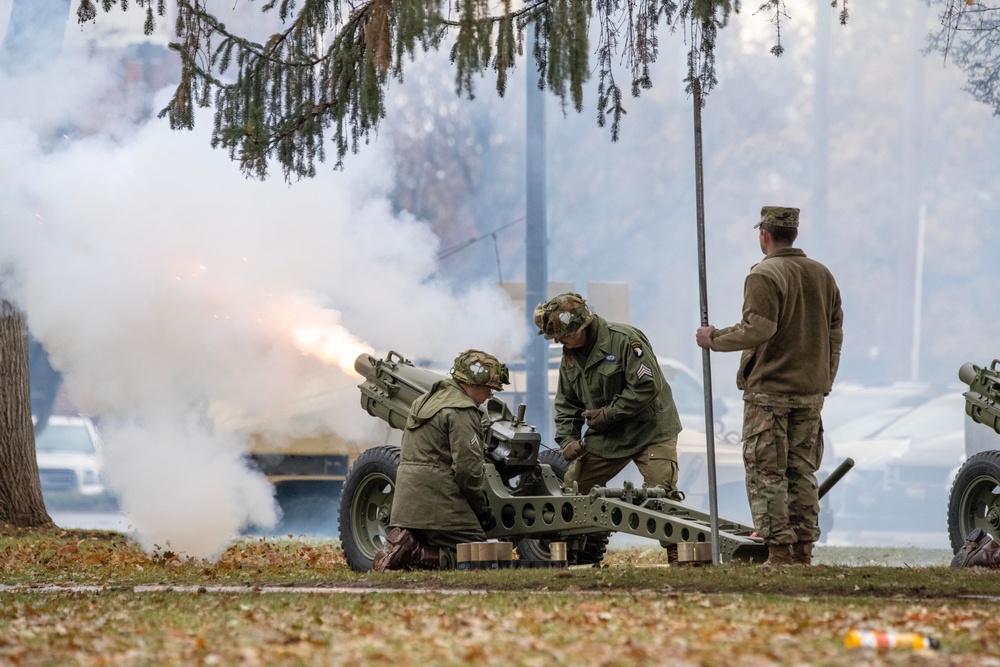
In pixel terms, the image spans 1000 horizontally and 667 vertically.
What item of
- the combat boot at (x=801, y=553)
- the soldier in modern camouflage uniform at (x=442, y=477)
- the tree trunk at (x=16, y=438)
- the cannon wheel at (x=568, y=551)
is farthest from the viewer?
the tree trunk at (x=16, y=438)

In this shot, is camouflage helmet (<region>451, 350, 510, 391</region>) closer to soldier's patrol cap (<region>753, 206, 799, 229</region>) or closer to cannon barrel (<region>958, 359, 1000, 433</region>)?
soldier's patrol cap (<region>753, 206, 799, 229</region>)

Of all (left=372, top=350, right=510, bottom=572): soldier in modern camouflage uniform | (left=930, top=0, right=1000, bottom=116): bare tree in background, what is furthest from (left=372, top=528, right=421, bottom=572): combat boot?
(left=930, top=0, right=1000, bottom=116): bare tree in background

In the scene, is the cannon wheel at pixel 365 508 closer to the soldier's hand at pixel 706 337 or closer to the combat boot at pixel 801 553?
the soldier's hand at pixel 706 337

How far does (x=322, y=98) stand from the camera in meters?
9.59

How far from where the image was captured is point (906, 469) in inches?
765

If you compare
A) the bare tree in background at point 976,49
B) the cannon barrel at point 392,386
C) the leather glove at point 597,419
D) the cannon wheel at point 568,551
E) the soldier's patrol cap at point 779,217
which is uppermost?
the bare tree in background at point 976,49

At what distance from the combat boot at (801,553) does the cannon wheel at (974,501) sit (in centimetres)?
185

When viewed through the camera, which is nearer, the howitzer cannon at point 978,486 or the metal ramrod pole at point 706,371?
the metal ramrod pole at point 706,371

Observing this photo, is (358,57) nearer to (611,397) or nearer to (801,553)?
(611,397)

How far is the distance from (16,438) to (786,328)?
8461 millimetres

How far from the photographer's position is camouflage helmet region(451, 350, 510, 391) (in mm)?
8398

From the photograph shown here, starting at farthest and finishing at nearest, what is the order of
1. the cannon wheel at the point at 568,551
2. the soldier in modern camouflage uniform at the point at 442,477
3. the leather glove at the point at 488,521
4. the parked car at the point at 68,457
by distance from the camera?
the parked car at the point at 68,457 < the cannon wheel at the point at 568,551 < the leather glove at the point at 488,521 < the soldier in modern camouflage uniform at the point at 442,477

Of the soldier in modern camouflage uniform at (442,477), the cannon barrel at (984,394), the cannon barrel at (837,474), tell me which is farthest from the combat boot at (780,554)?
the cannon barrel at (984,394)

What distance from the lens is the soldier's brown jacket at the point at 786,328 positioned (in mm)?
7562
